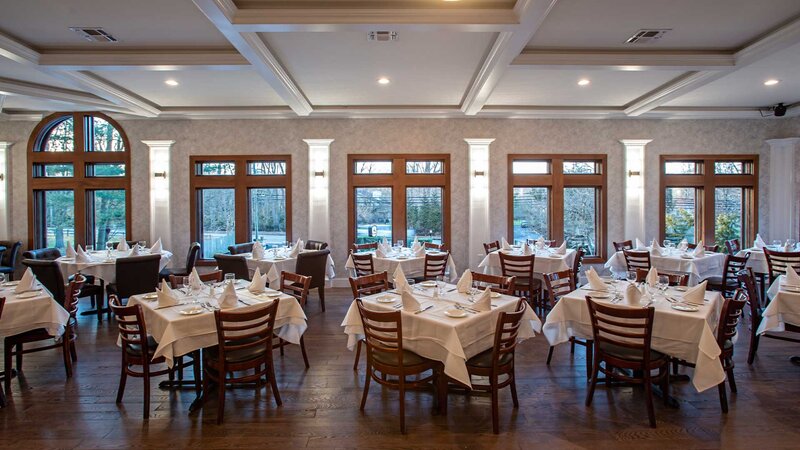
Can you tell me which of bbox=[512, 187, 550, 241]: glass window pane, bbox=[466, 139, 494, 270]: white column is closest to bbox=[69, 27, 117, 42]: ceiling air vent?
bbox=[466, 139, 494, 270]: white column

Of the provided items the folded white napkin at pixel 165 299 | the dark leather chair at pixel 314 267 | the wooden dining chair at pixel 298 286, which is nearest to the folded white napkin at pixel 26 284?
the folded white napkin at pixel 165 299

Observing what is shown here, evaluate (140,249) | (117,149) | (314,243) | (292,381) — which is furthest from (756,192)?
(117,149)

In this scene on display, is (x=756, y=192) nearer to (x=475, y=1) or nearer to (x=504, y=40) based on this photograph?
(x=504, y=40)

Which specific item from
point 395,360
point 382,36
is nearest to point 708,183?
point 382,36

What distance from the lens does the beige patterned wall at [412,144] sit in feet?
27.5

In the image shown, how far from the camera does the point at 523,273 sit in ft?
A: 20.3

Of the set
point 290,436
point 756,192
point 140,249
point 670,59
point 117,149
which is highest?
point 670,59

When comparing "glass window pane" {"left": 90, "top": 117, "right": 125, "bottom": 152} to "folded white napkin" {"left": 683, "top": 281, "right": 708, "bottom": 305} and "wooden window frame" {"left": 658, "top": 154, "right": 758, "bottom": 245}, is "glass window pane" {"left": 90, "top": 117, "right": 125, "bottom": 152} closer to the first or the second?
"folded white napkin" {"left": 683, "top": 281, "right": 708, "bottom": 305}

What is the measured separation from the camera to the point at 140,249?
7355 mm

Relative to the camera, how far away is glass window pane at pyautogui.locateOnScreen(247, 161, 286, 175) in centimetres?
850

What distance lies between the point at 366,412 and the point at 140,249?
19.8 ft

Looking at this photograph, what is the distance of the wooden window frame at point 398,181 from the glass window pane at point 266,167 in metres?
1.42

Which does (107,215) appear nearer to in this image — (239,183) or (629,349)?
(239,183)

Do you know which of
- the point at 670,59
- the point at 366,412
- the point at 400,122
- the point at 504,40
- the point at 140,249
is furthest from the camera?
the point at 400,122
